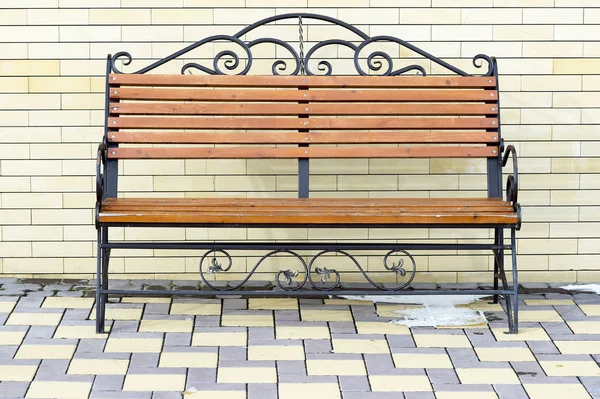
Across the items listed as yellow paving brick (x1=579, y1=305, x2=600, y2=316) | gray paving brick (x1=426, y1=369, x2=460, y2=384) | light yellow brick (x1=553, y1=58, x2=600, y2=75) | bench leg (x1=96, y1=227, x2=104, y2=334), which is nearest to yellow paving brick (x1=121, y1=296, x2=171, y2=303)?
bench leg (x1=96, y1=227, x2=104, y2=334)

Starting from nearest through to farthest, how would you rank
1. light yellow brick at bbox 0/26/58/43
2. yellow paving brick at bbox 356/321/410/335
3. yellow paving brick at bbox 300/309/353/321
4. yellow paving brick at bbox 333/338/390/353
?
1. yellow paving brick at bbox 333/338/390/353
2. yellow paving brick at bbox 356/321/410/335
3. yellow paving brick at bbox 300/309/353/321
4. light yellow brick at bbox 0/26/58/43

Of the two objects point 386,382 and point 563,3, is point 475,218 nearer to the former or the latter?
point 386,382

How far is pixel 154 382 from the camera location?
12.0 feet

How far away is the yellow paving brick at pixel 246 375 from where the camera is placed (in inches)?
145

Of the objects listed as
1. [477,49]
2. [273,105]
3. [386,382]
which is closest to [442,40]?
[477,49]

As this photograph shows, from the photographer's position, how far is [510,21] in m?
5.03

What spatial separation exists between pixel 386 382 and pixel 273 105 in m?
1.64

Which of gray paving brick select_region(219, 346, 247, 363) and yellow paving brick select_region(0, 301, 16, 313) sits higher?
yellow paving brick select_region(0, 301, 16, 313)

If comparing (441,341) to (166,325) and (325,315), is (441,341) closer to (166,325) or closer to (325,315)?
(325,315)

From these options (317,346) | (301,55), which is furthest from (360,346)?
(301,55)

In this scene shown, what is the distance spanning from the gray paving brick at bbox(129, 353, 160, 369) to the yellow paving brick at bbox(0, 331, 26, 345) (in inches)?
21.6

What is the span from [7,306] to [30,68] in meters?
1.23

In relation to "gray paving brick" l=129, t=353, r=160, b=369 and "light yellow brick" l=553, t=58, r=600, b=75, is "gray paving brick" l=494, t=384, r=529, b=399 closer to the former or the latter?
"gray paving brick" l=129, t=353, r=160, b=369

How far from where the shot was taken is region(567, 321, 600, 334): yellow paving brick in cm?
433
